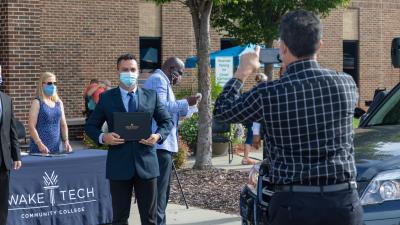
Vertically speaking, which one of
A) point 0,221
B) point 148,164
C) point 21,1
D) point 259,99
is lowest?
point 0,221

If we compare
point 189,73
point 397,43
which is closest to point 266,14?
point 189,73

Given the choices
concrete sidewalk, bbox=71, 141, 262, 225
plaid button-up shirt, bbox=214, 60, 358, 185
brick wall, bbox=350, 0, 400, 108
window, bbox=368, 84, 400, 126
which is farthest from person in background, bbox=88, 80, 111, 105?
brick wall, bbox=350, 0, 400, 108

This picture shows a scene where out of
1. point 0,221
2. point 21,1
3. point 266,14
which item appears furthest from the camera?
point 266,14

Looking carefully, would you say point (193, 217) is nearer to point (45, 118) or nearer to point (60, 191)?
point (60, 191)

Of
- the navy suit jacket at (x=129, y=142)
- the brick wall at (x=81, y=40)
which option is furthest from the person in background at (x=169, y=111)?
the brick wall at (x=81, y=40)

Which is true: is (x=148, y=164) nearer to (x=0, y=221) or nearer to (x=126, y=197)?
(x=126, y=197)

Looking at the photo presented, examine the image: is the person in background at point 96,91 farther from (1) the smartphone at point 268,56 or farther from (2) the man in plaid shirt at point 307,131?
(2) the man in plaid shirt at point 307,131

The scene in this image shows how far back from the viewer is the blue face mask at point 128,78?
259 inches

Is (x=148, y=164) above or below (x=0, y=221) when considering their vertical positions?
above

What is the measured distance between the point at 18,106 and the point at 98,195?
16.5ft

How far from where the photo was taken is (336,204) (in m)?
3.73

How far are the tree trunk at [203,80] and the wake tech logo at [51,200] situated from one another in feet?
15.9

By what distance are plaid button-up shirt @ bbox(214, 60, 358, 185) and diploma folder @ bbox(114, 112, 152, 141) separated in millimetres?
2628

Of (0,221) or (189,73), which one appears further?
(189,73)
